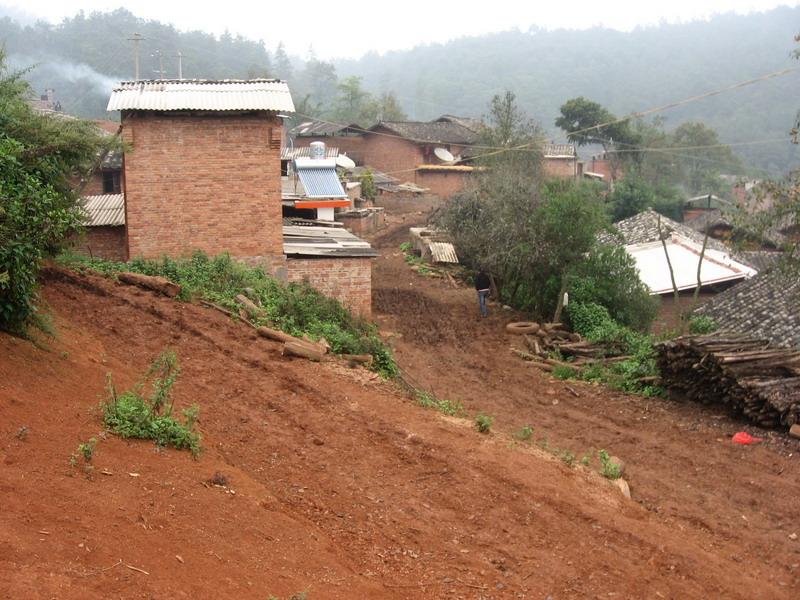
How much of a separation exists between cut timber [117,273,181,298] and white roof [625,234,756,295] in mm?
19253

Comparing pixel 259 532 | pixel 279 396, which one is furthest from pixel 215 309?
pixel 259 532

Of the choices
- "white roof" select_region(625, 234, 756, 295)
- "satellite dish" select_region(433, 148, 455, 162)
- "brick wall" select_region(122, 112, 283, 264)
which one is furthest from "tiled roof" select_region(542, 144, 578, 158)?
"brick wall" select_region(122, 112, 283, 264)

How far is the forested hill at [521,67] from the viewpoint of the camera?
68500 mm

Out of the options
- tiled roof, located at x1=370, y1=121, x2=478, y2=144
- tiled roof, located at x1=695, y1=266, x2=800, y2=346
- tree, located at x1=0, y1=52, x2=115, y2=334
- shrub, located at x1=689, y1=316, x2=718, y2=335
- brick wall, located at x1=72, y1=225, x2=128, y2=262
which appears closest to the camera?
tree, located at x1=0, y1=52, x2=115, y2=334

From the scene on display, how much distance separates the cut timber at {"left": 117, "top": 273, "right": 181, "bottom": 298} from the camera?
42.4ft

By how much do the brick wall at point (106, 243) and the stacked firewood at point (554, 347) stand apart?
353 inches

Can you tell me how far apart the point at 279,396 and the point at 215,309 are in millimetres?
3697

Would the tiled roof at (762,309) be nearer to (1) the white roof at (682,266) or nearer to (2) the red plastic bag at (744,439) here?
(1) the white roof at (682,266)

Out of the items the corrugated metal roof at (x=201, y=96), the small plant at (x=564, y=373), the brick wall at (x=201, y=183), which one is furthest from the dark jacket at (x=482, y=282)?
the corrugated metal roof at (x=201, y=96)

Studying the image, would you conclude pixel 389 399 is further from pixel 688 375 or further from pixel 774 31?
pixel 774 31

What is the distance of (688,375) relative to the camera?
47.2 ft

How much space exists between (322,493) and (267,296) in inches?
302

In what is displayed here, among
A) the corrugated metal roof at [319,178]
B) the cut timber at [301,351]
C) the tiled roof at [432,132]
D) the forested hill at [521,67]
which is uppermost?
the forested hill at [521,67]

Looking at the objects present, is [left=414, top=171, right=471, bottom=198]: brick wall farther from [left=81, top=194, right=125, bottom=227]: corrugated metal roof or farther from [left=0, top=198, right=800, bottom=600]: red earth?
[left=0, top=198, right=800, bottom=600]: red earth
